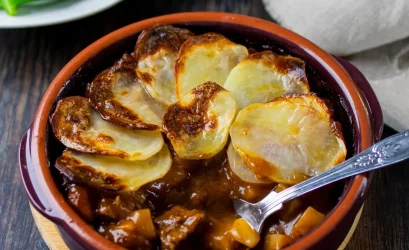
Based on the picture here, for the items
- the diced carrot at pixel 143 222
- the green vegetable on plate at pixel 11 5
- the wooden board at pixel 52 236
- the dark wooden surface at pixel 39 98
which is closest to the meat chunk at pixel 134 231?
the diced carrot at pixel 143 222

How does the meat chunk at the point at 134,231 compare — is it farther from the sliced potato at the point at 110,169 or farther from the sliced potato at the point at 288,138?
the sliced potato at the point at 288,138

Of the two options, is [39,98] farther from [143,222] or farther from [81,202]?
[143,222]

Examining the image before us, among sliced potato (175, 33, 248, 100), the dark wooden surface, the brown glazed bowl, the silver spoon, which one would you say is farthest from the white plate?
the silver spoon

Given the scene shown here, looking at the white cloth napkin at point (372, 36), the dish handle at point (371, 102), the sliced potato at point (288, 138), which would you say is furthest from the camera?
the white cloth napkin at point (372, 36)

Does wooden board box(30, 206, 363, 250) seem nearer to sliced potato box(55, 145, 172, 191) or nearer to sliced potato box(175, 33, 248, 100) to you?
sliced potato box(55, 145, 172, 191)

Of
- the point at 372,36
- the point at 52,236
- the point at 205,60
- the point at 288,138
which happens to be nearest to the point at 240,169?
the point at 288,138

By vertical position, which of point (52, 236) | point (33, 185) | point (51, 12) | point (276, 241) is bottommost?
point (52, 236)
